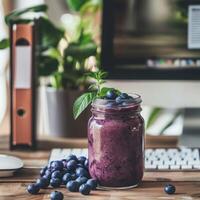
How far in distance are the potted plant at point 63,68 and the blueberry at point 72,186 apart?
430 millimetres

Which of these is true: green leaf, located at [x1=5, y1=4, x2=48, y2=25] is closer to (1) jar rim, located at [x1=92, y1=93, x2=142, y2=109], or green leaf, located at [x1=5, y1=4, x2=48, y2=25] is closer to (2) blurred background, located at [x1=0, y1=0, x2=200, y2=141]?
(2) blurred background, located at [x1=0, y1=0, x2=200, y2=141]

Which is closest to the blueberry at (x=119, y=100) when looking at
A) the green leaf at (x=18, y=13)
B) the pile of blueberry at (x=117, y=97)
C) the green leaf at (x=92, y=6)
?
the pile of blueberry at (x=117, y=97)

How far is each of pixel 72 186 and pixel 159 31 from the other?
46 centimetres

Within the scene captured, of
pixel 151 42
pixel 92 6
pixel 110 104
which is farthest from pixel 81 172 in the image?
pixel 92 6

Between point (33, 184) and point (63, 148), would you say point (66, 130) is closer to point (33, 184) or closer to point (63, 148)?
point (63, 148)

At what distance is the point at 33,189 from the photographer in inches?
41.3

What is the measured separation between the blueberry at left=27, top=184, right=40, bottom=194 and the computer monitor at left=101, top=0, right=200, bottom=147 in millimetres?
405

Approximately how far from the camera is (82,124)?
4.87 feet

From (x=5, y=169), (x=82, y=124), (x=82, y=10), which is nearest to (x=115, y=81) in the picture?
(x=82, y=124)

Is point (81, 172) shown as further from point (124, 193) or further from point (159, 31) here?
point (159, 31)

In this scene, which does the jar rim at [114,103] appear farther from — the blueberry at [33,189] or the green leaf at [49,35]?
the green leaf at [49,35]

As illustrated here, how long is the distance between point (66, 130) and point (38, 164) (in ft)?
0.84

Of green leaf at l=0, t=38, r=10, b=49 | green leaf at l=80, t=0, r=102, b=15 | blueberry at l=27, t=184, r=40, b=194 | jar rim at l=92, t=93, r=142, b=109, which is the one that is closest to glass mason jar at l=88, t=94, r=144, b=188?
jar rim at l=92, t=93, r=142, b=109

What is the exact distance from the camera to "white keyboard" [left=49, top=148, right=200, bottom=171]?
1.19m
